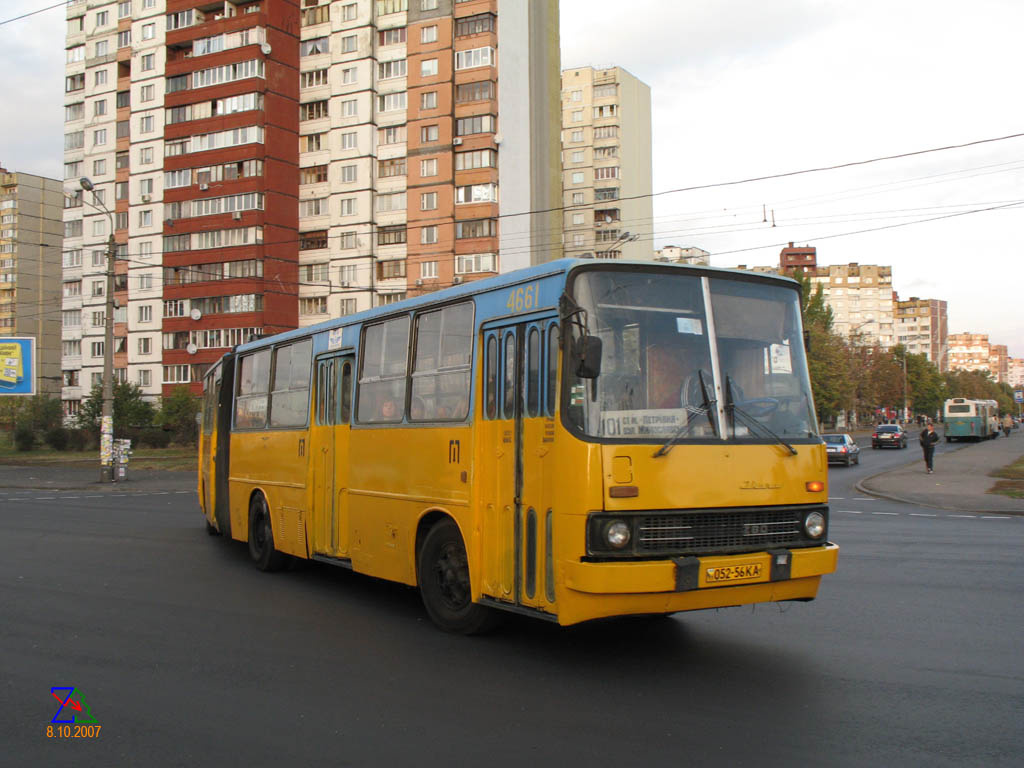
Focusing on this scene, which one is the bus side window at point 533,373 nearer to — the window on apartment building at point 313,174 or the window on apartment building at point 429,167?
the window on apartment building at point 429,167

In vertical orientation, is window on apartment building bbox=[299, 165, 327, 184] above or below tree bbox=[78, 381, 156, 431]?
above

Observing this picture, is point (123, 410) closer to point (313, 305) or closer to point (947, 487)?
point (313, 305)

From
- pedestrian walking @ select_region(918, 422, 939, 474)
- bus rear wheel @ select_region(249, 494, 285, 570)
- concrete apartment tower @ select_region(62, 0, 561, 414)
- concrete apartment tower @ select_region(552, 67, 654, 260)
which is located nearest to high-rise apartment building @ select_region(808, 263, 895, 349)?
concrete apartment tower @ select_region(552, 67, 654, 260)

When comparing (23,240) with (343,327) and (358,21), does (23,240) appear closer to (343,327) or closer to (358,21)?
(358,21)

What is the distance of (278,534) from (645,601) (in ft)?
22.0

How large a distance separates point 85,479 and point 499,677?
1314 inches

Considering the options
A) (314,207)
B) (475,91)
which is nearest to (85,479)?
(314,207)

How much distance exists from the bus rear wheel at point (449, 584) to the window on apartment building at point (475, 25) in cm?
6052

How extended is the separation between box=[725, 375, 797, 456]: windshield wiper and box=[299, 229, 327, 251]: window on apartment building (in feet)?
209

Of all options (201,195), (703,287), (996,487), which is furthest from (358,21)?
(703,287)

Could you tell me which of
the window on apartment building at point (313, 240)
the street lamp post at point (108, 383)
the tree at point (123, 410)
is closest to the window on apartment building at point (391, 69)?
A: the window on apartment building at point (313, 240)

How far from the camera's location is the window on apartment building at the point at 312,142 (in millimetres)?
68750

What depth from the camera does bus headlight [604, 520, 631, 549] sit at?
6.32 metres

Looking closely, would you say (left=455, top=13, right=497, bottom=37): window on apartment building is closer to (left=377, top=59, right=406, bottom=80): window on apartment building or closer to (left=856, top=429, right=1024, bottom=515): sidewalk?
(left=377, top=59, right=406, bottom=80): window on apartment building
